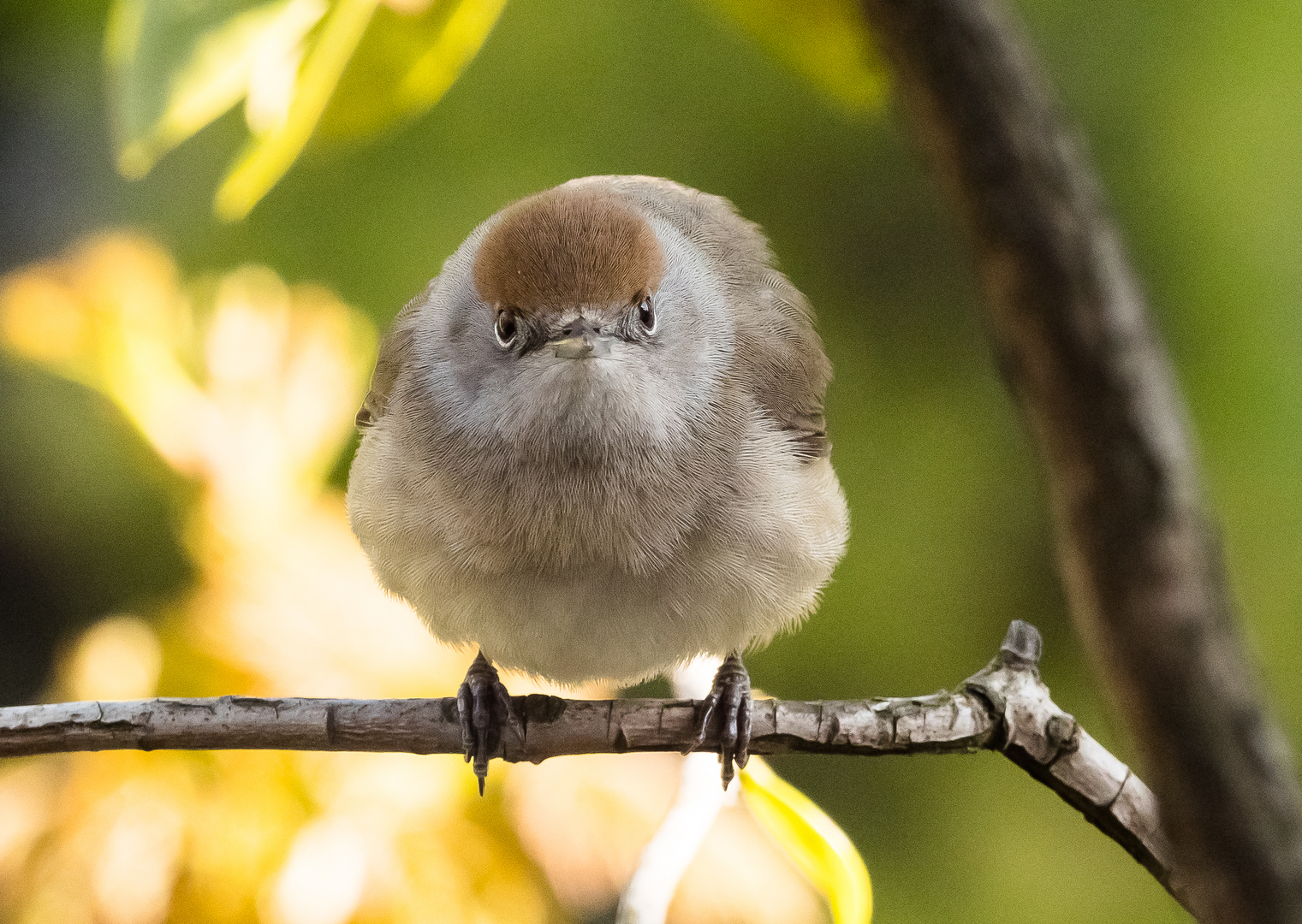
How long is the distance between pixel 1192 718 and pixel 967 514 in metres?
0.83

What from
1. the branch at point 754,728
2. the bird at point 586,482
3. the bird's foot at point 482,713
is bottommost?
the branch at point 754,728

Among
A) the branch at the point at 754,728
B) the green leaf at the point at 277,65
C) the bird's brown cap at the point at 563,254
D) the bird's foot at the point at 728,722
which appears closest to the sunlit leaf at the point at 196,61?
the green leaf at the point at 277,65

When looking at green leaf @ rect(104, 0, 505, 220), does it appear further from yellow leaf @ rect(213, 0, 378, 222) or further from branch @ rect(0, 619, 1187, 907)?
branch @ rect(0, 619, 1187, 907)

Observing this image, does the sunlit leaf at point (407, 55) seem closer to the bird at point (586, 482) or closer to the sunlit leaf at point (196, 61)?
the sunlit leaf at point (196, 61)

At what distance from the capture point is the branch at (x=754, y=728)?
0.57 metres

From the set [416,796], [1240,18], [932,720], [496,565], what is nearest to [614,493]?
[496,565]

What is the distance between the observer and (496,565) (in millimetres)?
655

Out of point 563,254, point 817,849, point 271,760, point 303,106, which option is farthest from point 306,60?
point 271,760

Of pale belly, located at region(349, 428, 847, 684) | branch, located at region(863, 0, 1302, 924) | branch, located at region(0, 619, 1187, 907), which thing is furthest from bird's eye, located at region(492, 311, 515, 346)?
branch, located at region(863, 0, 1302, 924)

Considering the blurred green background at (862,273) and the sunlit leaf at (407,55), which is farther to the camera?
the blurred green background at (862,273)

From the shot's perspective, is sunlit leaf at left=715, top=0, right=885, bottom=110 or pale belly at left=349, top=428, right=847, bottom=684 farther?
pale belly at left=349, top=428, right=847, bottom=684

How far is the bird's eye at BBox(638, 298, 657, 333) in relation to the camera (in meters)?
0.69

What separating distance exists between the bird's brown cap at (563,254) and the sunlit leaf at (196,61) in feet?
0.59

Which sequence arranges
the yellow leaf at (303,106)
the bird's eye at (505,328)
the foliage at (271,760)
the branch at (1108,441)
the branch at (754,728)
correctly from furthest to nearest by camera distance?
the foliage at (271,760) → the bird's eye at (505,328) → the branch at (754,728) → the yellow leaf at (303,106) → the branch at (1108,441)
